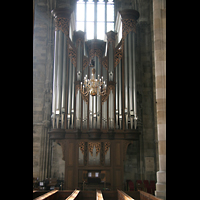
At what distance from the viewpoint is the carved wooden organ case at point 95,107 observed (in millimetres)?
13000

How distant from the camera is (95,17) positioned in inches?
704

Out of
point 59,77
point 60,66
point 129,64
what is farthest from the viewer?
point 129,64

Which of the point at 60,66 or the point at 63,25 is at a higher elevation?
the point at 63,25

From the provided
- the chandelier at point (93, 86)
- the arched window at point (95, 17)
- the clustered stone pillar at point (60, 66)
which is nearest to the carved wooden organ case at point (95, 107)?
the clustered stone pillar at point (60, 66)

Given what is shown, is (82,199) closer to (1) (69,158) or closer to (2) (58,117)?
(1) (69,158)

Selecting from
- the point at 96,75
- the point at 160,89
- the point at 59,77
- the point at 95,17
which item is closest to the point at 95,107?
the point at 96,75

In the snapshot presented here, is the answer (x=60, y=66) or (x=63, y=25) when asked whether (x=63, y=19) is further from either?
(x=60, y=66)

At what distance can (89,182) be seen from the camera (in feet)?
42.2

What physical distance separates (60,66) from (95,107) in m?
2.65

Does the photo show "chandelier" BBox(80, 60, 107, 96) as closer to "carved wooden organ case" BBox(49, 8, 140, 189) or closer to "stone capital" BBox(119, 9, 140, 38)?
"carved wooden organ case" BBox(49, 8, 140, 189)

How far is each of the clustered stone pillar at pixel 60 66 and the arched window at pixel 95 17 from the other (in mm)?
3231

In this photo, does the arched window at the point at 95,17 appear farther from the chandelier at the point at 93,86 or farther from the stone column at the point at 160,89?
the stone column at the point at 160,89
